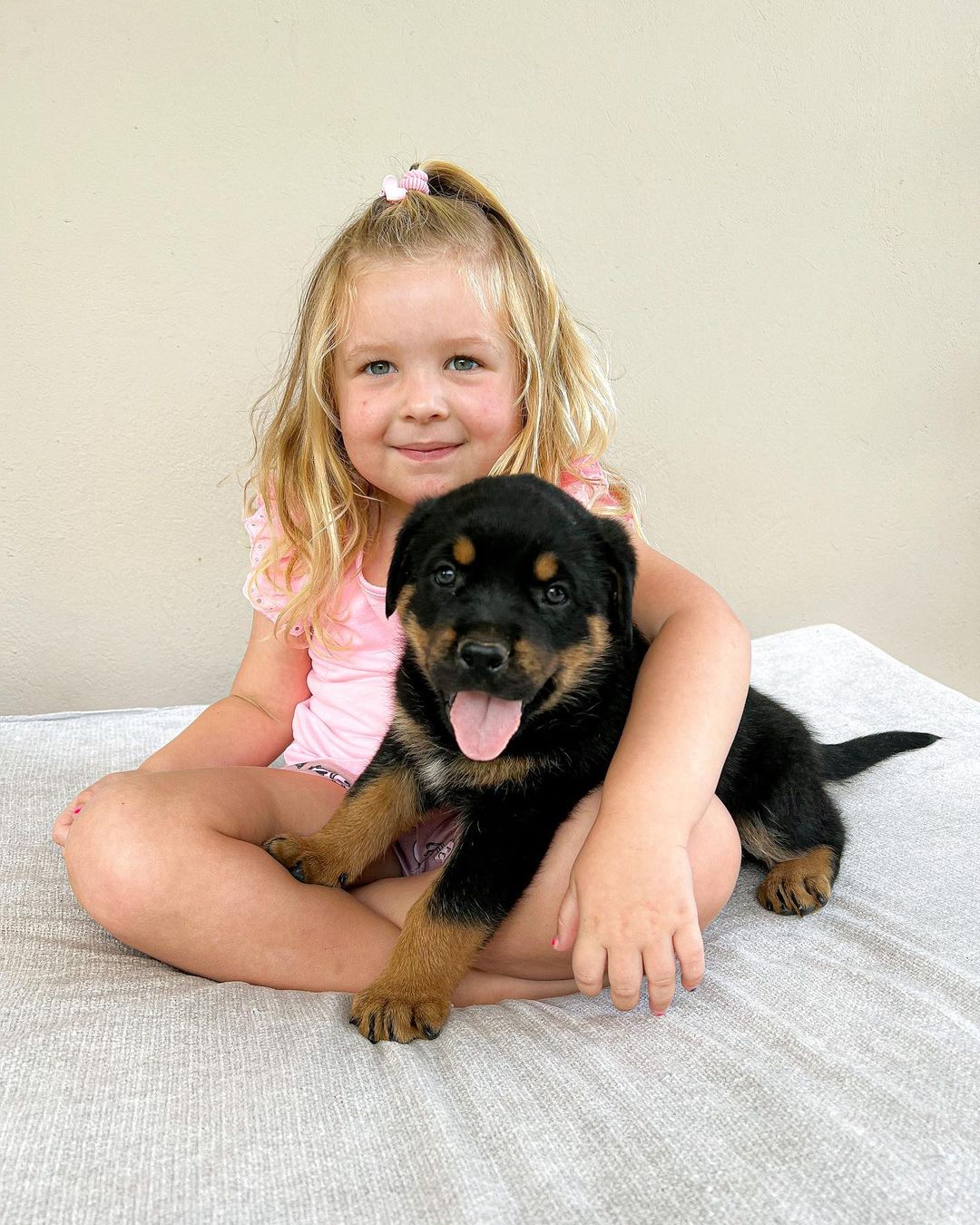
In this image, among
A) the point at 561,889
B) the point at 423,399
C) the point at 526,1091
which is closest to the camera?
the point at 526,1091

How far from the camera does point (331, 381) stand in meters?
2.08

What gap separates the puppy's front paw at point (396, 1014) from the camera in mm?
1365

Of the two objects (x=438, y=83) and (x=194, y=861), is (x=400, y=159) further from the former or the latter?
(x=194, y=861)

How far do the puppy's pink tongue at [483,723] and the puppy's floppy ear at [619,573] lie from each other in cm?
25

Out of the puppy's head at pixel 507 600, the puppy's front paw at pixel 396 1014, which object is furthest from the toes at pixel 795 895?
the puppy's front paw at pixel 396 1014

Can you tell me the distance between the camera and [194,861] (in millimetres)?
1542

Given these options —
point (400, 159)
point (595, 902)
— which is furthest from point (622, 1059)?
point (400, 159)

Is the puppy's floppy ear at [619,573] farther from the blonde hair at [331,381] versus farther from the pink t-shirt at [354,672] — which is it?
the pink t-shirt at [354,672]

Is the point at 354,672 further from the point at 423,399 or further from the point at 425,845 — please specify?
the point at 423,399

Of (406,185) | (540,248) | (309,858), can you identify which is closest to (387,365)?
(406,185)

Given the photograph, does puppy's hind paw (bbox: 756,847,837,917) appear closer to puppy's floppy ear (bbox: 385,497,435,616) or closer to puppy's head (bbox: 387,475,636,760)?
puppy's head (bbox: 387,475,636,760)

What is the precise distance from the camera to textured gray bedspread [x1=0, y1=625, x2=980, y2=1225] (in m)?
1.05

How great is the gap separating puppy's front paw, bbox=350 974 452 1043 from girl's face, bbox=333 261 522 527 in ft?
2.92

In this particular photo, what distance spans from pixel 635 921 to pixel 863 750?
1068 millimetres
